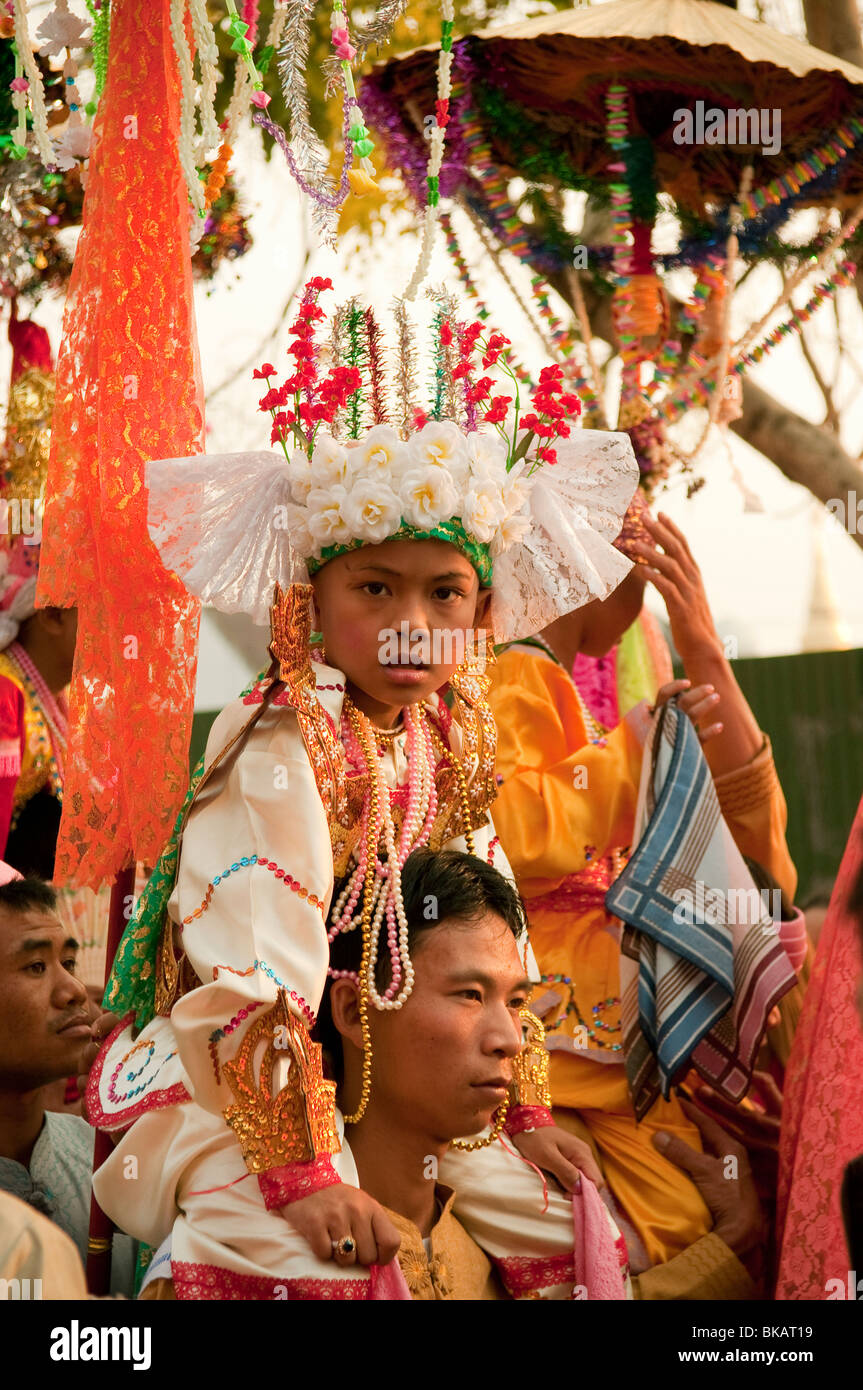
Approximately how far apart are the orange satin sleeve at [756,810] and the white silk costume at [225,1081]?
968 mm

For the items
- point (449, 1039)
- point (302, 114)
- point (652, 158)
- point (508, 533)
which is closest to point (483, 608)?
point (508, 533)

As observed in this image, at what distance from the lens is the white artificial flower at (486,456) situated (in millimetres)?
2381

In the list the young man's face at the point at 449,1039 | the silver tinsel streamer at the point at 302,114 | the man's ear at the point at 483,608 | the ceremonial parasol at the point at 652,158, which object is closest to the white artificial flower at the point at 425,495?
the man's ear at the point at 483,608

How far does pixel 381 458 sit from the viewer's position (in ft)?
7.64

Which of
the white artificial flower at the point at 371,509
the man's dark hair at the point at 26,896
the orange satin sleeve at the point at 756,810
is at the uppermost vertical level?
the white artificial flower at the point at 371,509

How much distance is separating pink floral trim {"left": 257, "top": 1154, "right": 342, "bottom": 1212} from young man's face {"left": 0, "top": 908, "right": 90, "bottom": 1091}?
0.83 meters

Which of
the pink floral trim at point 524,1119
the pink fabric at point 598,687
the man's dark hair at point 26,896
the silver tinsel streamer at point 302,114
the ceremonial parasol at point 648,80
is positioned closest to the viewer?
the silver tinsel streamer at point 302,114

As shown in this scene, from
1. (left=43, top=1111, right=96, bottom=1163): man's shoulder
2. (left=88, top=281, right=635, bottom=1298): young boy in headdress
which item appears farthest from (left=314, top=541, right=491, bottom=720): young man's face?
(left=43, top=1111, right=96, bottom=1163): man's shoulder

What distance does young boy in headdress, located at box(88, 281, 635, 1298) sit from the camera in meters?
2.05

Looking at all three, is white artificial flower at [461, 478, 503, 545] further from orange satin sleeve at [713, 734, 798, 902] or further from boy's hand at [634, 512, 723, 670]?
orange satin sleeve at [713, 734, 798, 902]

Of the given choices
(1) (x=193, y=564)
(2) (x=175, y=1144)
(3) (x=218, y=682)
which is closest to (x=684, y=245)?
(3) (x=218, y=682)

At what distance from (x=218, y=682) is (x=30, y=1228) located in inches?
104

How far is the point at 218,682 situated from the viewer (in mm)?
4434

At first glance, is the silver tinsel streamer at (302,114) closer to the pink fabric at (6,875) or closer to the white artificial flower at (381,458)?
the white artificial flower at (381,458)
